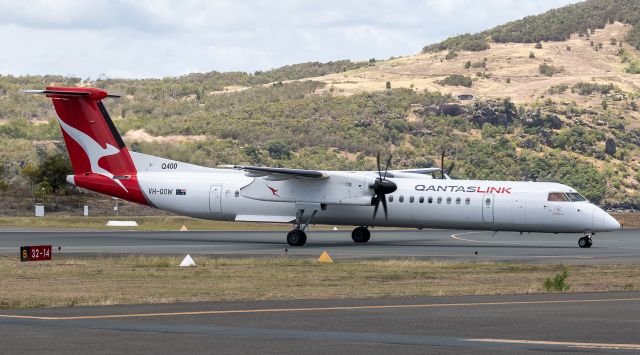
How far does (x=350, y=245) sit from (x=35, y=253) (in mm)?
16452

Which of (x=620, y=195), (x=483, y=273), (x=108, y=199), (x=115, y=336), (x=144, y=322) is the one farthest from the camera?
(x=620, y=195)

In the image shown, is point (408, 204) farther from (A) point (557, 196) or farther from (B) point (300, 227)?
(A) point (557, 196)

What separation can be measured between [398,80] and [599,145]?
129 feet

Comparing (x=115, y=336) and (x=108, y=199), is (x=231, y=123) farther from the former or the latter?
(x=115, y=336)

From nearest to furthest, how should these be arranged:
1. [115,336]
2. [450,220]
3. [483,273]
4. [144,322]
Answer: [115,336] < [144,322] < [483,273] < [450,220]

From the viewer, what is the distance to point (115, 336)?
59.5 feet

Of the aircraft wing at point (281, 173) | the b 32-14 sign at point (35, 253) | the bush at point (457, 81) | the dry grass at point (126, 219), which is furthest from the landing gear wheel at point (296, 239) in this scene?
the bush at point (457, 81)

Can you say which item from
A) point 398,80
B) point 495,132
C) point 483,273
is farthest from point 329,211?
point 398,80

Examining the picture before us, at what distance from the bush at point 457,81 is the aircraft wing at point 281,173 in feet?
305

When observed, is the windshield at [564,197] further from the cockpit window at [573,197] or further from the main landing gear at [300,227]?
the main landing gear at [300,227]

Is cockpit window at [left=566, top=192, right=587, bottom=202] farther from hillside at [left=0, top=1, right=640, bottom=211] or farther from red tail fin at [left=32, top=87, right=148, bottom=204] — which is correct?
hillside at [left=0, top=1, right=640, bottom=211]

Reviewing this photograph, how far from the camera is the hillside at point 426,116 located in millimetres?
105125

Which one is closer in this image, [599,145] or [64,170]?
[64,170]

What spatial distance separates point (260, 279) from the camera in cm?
3184
